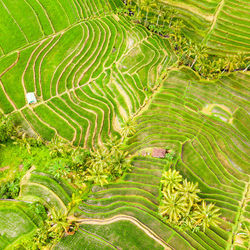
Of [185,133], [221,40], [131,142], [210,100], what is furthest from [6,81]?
[221,40]

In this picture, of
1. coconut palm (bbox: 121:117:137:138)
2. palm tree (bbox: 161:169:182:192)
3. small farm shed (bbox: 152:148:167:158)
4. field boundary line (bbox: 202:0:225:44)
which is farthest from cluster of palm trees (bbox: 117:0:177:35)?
palm tree (bbox: 161:169:182:192)

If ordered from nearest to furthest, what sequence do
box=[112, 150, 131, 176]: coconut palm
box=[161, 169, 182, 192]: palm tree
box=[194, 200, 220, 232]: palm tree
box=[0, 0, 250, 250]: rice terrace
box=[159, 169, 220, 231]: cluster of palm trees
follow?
box=[194, 200, 220, 232]: palm tree, box=[159, 169, 220, 231]: cluster of palm trees, box=[0, 0, 250, 250]: rice terrace, box=[161, 169, 182, 192]: palm tree, box=[112, 150, 131, 176]: coconut palm

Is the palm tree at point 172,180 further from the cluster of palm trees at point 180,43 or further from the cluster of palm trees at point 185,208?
the cluster of palm trees at point 180,43

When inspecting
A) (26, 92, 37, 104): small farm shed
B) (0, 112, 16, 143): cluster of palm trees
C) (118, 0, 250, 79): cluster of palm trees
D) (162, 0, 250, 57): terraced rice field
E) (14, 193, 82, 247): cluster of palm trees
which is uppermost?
(162, 0, 250, 57): terraced rice field

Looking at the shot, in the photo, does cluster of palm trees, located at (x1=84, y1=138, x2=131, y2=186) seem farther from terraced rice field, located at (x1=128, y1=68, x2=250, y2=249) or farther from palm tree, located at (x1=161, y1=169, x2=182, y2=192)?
palm tree, located at (x1=161, y1=169, x2=182, y2=192)

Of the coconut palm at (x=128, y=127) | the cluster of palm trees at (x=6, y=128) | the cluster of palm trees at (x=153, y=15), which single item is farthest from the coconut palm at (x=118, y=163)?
the cluster of palm trees at (x=153, y=15)

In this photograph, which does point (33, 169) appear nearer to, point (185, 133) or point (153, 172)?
point (153, 172)
